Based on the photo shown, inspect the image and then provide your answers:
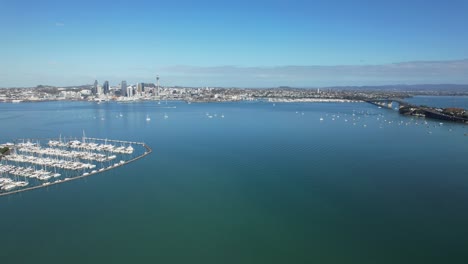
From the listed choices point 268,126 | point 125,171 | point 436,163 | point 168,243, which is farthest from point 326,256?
point 268,126

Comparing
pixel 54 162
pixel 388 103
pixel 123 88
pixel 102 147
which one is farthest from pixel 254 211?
pixel 123 88

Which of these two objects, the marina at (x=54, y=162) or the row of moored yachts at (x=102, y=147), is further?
the row of moored yachts at (x=102, y=147)

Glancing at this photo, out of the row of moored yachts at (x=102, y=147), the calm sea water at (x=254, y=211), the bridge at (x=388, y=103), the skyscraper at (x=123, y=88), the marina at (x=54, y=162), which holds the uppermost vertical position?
the skyscraper at (x=123, y=88)

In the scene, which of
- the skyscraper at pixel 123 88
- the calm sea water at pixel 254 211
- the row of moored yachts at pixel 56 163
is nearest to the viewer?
the calm sea water at pixel 254 211

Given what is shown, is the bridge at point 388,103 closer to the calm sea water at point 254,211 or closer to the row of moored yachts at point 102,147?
the calm sea water at point 254,211

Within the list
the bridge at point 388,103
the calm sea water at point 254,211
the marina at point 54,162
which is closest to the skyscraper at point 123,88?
the bridge at point 388,103
